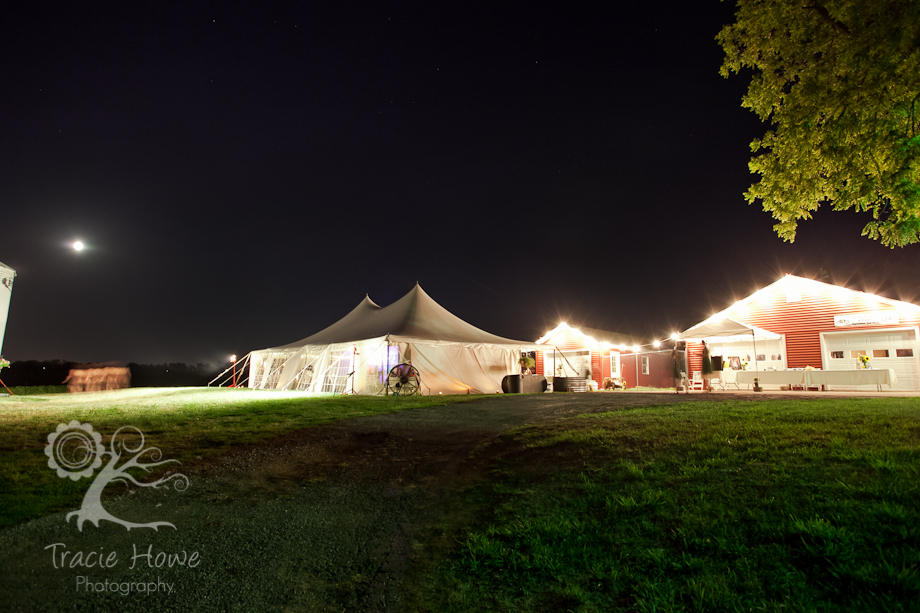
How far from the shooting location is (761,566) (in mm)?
2076

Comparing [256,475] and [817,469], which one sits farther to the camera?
[256,475]

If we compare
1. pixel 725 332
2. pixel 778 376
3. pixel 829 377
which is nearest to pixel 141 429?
pixel 778 376

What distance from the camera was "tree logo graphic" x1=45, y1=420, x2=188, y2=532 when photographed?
2.95 metres

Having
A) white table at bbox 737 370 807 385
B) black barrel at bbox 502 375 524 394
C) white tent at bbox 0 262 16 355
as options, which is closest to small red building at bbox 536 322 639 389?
black barrel at bbox 502 375 524 394

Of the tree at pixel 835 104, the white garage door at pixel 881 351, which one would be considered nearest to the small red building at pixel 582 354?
the white garage door at pixel 881 351

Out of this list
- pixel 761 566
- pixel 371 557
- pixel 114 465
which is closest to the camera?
pixel 761 566

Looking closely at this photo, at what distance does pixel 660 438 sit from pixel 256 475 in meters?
3.98

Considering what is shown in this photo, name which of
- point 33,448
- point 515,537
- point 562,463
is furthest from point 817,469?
point 33,448

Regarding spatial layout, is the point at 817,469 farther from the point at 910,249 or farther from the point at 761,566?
the point at 910,249

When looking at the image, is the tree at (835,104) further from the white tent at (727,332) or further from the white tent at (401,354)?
the white tent at (401,354)

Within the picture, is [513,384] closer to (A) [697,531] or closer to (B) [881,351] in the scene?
(B) [881,351]

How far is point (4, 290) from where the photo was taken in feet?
43.6

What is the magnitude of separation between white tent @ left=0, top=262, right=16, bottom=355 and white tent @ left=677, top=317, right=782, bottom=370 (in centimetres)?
2207

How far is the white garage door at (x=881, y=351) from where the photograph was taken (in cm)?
1441
